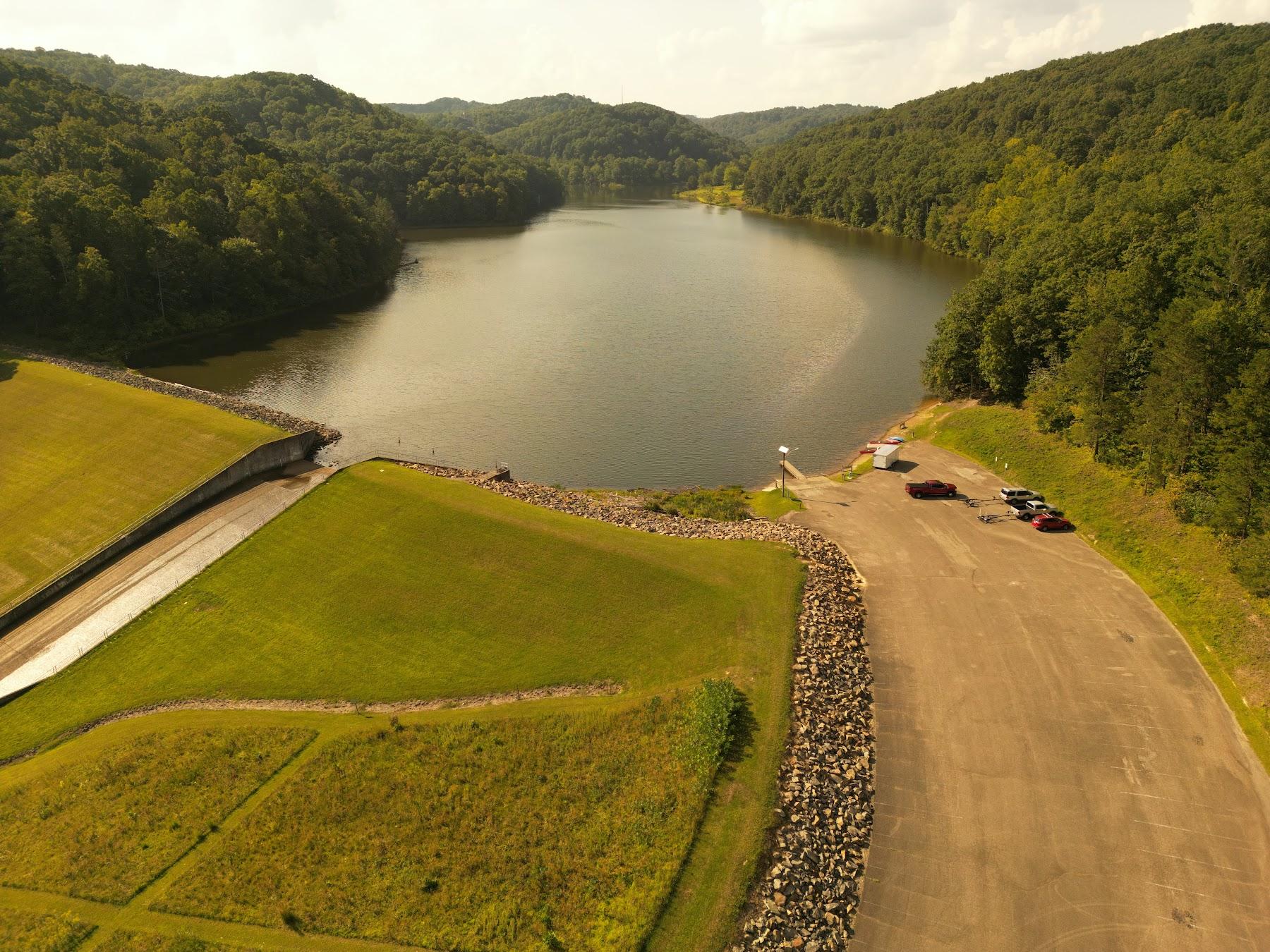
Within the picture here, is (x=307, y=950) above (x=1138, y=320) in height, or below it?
below

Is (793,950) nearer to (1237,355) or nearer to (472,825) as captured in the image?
(472,825)

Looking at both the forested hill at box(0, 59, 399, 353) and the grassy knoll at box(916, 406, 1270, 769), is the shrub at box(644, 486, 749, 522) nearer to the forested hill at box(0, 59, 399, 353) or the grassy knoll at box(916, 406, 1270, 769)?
the grassy knoll at box(916, 406, 1270, 769)

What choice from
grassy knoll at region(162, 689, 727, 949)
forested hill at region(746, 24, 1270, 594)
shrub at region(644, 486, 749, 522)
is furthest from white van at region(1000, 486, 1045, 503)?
grassy knoll at region(162, 689, 727, 949)

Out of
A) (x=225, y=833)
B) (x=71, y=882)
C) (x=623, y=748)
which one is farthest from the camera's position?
(x=623, y=748)

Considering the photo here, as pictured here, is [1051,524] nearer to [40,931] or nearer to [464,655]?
[464,655]

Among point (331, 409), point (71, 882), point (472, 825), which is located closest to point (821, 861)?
point (472, 825)
